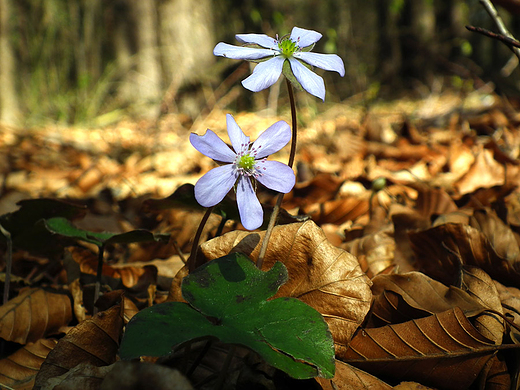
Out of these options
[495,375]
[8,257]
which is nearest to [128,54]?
[8,257]

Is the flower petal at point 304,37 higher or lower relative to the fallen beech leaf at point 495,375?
higher

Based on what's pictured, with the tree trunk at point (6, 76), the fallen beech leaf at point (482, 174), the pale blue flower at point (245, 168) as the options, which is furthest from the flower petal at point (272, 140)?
the tree trunk at point (6, 76)

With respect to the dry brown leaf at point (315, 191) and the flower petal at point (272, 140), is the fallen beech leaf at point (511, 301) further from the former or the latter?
the dry brown leaf at point (315, 191)

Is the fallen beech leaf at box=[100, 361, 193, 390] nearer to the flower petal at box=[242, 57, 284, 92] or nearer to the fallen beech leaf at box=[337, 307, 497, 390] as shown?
the fallen beech leaf at box=[337, 307, 497, 390]

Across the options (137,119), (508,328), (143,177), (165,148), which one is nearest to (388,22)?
(137,119)

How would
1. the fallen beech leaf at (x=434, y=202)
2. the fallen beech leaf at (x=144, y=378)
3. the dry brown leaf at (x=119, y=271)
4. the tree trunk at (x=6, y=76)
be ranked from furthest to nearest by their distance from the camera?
the tree trunk at (x=6, y=76), the fallen beech leaf at (x=434, y=202), the dry brown leaf at (x=119, y=271), the fallen beech leaf at (x=144, y=378)

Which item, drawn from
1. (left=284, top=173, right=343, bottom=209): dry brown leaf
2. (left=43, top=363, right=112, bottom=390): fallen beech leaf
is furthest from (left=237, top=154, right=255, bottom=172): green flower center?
(left=284, top=173, right=343, bottom=209): dry brown leaf

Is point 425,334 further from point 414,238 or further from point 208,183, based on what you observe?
point 208,183
